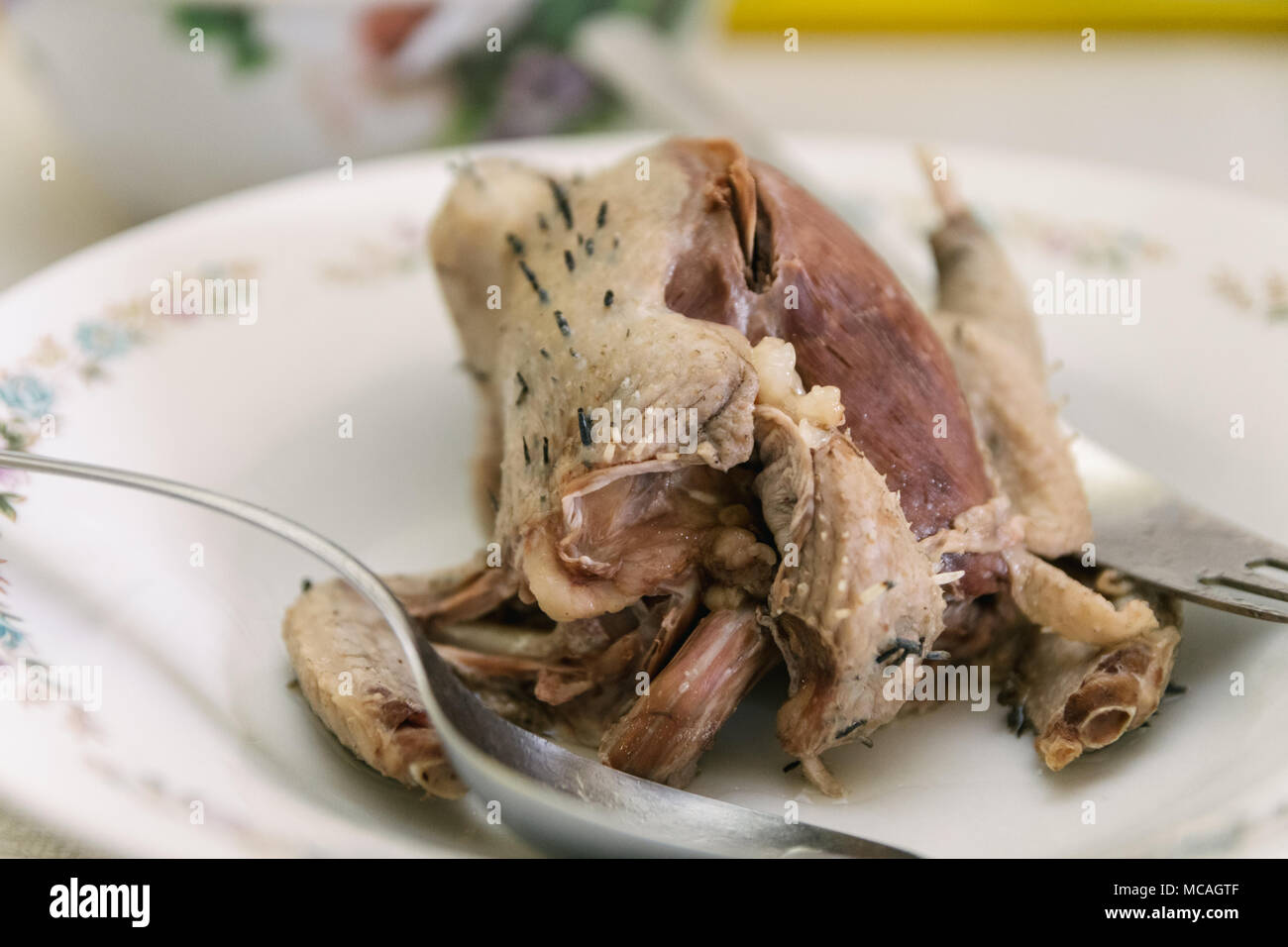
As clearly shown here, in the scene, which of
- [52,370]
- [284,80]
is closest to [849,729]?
[52,370]

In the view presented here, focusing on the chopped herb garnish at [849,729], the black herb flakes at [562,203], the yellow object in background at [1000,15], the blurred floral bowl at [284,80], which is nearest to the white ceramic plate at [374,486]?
the chopped herb garnish at [849,729]

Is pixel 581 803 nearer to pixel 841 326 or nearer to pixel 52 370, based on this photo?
pixel 841 326

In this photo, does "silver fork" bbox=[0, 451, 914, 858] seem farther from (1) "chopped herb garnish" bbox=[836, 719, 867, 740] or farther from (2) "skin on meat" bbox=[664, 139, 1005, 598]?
(2) "skin on meat" bbox=[664, 139, 1005, 598]

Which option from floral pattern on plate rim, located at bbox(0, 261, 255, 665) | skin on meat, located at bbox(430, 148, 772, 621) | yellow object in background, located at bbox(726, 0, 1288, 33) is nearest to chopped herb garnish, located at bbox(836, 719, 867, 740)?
skin on meat, located at bbox(430, 148, 772, 621)

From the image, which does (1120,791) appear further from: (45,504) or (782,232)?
(45,504)

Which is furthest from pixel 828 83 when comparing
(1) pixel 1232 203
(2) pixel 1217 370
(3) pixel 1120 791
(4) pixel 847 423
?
(3) pixel 1120 791
